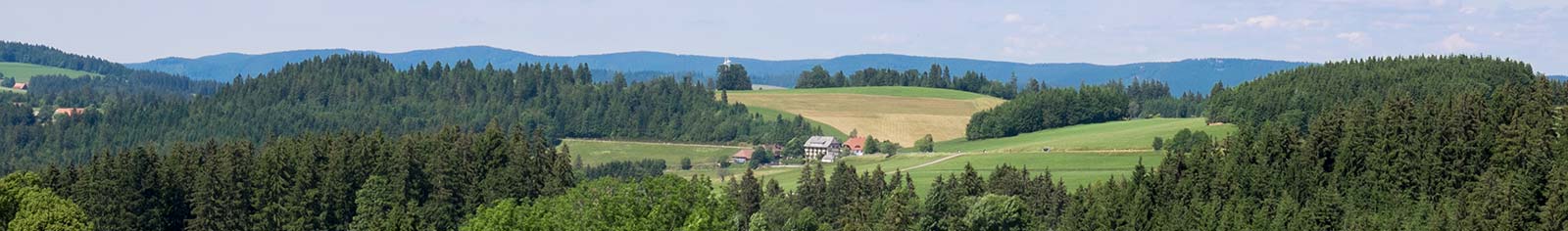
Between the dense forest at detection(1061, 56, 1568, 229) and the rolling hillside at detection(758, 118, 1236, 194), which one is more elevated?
the dense forest at detection(1061, 56, 1568, 229)

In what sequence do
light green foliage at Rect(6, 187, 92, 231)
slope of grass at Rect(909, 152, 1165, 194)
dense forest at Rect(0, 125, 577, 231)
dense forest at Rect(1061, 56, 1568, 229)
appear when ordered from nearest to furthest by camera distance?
1. light green foliage at Rect(6, 187, 92, 231)
2. dense forest at Rect(1061, 56, 1568, 229)
3. dense forest at Rect(0, 125, 577, 231)
4. slope of grass at Rect(909, 152, 1165, 194)

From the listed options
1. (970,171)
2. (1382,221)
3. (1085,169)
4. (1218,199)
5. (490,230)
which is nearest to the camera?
(490,230)

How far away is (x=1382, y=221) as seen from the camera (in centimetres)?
10750

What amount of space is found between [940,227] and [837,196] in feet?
32.2

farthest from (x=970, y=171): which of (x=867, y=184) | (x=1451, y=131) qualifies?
(x=1451, y=131)

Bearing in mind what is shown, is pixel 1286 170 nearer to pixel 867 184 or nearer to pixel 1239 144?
pixel 1239 144

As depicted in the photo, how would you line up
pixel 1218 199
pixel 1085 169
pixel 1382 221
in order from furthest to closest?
pixel 1085 169
pixel 1218 199
pixel 1382 221

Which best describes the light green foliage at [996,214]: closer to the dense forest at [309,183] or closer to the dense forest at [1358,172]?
the dense forest at [1358,172]

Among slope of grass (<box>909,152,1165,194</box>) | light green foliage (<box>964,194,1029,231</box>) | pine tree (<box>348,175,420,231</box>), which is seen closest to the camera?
pine tree (<box>348,175,420,231</box>)

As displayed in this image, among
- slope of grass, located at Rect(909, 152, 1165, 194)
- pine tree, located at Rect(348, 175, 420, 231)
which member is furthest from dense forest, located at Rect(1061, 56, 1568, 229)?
pine tree, located at Rect(348, 175, 420, 231)

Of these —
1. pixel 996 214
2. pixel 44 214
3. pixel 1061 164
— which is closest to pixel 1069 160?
pixel 1061 164

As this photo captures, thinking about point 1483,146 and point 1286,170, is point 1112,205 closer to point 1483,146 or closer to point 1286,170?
point 1286,170

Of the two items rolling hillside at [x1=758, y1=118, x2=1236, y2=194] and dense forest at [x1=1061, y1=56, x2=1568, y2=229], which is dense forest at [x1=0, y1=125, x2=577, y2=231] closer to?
dense forest at [x1=1061, y1=56, x2=1568, y2=229]

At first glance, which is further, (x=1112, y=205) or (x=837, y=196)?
(x=837, y=196)
